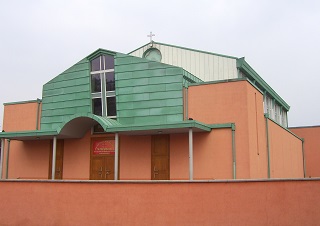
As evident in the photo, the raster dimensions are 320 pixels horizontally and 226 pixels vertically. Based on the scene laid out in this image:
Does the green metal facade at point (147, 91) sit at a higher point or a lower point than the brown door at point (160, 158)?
higher

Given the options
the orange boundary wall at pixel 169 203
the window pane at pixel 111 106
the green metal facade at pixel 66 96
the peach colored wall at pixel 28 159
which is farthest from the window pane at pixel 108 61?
the orange boundary wall at pixel 169 203

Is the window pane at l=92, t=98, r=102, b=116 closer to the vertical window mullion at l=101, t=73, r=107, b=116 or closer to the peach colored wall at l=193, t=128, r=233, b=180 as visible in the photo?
the vertical window mullion at l=101, t=73, r=107, b=116

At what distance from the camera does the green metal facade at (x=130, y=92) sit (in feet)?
58.0

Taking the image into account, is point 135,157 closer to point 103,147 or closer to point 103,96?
point 103,147

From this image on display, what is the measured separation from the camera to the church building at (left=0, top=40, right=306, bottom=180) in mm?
16500

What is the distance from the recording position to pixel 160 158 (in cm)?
1767

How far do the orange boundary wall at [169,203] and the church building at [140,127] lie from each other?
9.04 feet

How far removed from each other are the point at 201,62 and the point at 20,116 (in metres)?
10.6

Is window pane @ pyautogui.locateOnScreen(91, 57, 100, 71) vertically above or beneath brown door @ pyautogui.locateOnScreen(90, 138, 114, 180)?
above

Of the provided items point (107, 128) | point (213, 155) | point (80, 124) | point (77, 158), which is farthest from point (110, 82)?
point (213, 155)

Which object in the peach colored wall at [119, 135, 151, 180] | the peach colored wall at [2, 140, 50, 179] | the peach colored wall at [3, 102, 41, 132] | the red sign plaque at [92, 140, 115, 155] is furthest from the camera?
the peach colored wall at [3, 102, 41, 132]

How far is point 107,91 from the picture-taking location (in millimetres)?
19391

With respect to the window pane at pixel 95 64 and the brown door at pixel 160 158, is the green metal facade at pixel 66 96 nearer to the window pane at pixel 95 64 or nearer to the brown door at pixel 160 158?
the window pane at pixel 95 64

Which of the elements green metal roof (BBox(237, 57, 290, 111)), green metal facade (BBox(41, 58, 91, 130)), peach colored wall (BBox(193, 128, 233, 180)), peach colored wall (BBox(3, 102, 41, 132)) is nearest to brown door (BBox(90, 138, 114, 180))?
green metal facade (BBox(41, 58, 91, 130))
